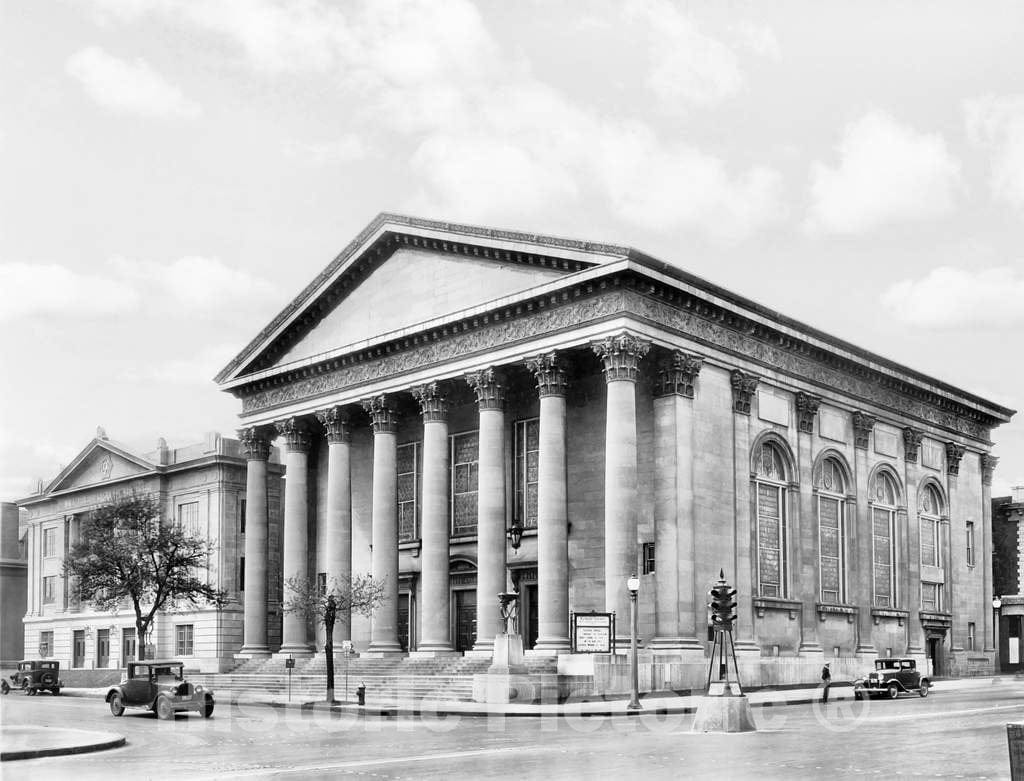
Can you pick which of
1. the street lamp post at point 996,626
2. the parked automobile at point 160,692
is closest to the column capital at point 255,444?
the parked automobile at point 160,692

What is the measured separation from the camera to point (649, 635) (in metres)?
45.0

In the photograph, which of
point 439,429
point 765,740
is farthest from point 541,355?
point 765,740

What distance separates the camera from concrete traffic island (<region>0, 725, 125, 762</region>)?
23.8 metres

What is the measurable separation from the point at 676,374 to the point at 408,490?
15077 mm

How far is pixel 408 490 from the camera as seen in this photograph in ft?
184

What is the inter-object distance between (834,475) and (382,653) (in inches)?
817

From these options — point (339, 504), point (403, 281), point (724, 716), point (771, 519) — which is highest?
point (403, 281)

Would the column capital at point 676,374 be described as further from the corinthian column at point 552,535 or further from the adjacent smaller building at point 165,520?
the adjacent smaller building at point 165,520

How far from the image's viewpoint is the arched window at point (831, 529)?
53938 mm

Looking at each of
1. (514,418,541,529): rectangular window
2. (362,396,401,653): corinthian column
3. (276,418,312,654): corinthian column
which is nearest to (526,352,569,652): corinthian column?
(514,418,541,529): rectangular window

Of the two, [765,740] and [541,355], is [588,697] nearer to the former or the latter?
[541,355]

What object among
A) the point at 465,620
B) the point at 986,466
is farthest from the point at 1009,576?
the point at 465,620

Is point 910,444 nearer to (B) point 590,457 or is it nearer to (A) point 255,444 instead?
(B) point 590,457

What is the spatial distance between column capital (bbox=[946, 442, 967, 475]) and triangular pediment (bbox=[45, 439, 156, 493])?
45265 millimetres
